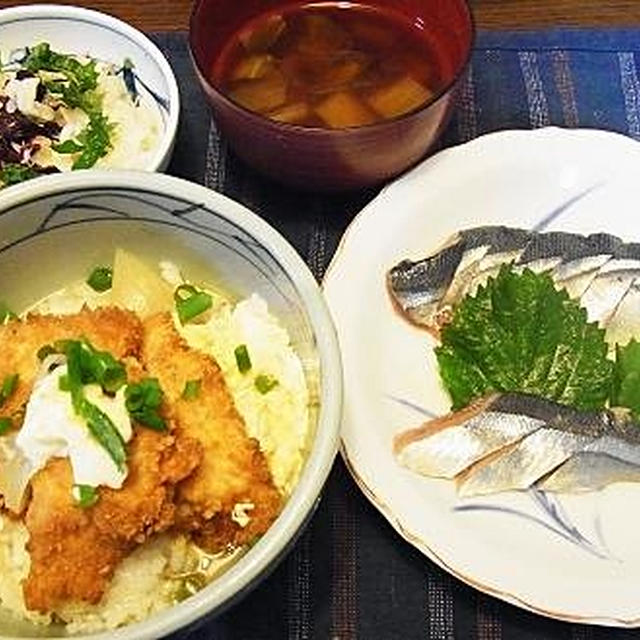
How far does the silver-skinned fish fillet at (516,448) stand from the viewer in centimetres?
149

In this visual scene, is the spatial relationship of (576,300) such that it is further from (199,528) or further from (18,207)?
(18,207)

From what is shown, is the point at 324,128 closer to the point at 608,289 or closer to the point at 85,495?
the point at 608,289

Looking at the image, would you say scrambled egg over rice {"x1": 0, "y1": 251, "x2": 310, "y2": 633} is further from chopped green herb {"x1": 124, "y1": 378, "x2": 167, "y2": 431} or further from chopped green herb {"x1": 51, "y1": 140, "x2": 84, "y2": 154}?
chopped green herb {"x1": 51, "y1": 140, "x2": 84, "y2": 154}

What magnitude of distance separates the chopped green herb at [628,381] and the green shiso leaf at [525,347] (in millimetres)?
11

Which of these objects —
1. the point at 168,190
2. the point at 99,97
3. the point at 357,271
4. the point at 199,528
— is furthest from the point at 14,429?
the point at 99,97

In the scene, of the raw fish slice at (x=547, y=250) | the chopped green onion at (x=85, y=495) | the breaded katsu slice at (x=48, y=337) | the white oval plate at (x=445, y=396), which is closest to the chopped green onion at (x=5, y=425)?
the breaded katsu slice at (x=48, y=337)

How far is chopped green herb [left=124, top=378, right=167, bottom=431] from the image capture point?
1263mm

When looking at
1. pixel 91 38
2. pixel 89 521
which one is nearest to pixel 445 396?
pixel 89 521

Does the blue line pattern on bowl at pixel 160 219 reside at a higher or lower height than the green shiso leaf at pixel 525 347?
higher

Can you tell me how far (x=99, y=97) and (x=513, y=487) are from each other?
34.3 inches

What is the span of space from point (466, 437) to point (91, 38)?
0.88 metres

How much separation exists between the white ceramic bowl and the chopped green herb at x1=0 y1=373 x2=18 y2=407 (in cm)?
55

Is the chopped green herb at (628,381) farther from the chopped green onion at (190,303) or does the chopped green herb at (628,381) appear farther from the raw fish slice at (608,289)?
the chopped green onion at (190,303)

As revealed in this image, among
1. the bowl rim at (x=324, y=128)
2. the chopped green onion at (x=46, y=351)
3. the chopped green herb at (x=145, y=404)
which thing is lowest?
the chopped green onion at (x=46, y=351)
